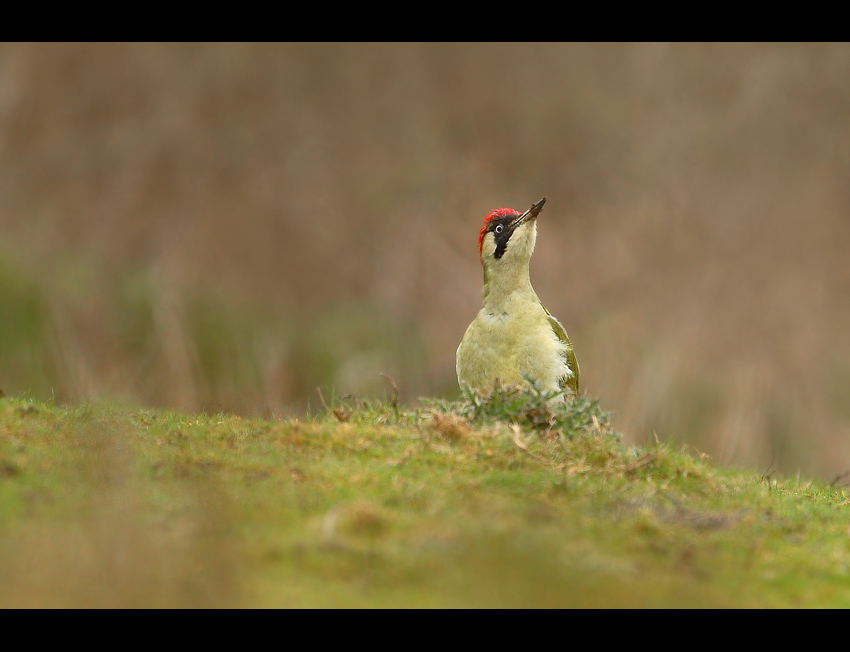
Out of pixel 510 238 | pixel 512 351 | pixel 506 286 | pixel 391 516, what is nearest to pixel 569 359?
pixel 512 351

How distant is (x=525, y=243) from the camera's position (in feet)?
30.2

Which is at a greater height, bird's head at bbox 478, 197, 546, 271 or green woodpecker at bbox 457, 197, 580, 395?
bird's head at bbox 478, 197, 546, 271

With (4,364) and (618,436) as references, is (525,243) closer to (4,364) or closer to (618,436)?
(618,436)

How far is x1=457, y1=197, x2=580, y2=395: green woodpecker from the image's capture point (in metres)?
8.62

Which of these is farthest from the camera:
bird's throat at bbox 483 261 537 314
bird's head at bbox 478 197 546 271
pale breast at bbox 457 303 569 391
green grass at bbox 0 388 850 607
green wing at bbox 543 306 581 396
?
bird's head at bbox 478 197 546 271

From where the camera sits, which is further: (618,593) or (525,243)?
(525,243)

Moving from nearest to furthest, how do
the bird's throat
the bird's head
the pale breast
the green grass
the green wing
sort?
the green grass
the pale breast
the green wing
the bird's throat
the bird's head

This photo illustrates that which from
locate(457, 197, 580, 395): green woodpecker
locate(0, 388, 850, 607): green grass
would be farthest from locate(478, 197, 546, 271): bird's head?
locate(0, 388, 850, 607): green grass

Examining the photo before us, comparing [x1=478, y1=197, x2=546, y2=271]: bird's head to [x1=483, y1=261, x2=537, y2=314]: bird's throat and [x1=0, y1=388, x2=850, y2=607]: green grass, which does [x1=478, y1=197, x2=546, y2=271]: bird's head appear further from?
[x1=0, y1=388, x2=850, y2=607]: green grass

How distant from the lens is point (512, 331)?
8.73 meters

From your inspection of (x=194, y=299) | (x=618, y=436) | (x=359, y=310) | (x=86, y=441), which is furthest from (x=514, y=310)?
(x=359, y=310)

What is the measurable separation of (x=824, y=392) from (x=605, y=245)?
4.98 m

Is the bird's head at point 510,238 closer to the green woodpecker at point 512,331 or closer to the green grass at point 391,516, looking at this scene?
the green woodpecker at point 512,331

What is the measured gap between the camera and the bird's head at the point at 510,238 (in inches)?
361
